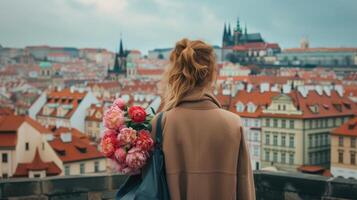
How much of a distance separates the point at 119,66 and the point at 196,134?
8439 cm

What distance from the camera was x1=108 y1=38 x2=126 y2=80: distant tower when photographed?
276 feet

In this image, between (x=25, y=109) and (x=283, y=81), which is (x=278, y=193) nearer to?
(x=25, y=109)

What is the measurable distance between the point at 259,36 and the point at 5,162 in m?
92.0

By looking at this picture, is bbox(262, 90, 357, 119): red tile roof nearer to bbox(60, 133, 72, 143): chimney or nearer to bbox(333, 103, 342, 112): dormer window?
bbox(333, 103, 342, 112): dormer window

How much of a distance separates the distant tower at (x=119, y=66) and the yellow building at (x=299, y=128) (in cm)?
5234

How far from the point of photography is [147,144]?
2.15m

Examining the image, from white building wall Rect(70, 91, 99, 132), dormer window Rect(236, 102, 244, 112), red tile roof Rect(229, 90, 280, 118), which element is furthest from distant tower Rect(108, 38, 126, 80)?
dormer window Rect(236, 102, 244, 112)

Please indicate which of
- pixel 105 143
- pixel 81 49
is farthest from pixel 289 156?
pixel 81 49

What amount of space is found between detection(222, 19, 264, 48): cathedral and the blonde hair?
10697cm

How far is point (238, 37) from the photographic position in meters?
110

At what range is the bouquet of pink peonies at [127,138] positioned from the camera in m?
2.15

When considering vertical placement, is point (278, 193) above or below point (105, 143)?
below

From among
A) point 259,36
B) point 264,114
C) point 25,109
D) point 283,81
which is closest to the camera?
point 264,114

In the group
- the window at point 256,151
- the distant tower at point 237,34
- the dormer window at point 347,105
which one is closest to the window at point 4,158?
the window at point 256,151
